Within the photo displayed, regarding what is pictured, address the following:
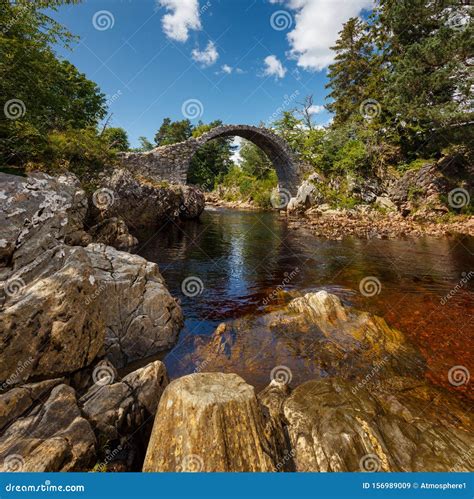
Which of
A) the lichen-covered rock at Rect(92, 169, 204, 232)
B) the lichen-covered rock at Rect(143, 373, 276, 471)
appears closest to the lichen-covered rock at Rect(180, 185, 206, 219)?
the lichen-covered rock at Rect(92, 169, 204, 232)

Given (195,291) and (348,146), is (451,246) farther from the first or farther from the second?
(348,146)

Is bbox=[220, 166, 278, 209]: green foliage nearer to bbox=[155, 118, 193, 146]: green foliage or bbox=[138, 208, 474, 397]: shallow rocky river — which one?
bbox=[155, 118, 193, 146]: green foliage

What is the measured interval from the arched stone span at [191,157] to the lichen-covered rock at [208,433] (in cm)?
2019

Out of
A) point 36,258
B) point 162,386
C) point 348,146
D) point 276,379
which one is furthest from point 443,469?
point 348,146

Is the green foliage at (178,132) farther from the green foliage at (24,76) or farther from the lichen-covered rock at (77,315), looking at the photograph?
the lichen-covered rock at (77,315)

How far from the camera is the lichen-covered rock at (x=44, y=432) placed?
2512mm

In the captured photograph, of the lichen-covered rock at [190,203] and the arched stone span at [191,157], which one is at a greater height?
the arched stone span at [191,157]

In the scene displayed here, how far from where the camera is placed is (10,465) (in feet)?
8.09

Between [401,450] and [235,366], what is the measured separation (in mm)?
2720

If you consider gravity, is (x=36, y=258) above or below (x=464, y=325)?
above

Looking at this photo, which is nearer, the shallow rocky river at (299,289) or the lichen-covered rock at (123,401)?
the lichen-covered rock at (123,401)

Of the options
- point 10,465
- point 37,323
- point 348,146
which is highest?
point 348,146

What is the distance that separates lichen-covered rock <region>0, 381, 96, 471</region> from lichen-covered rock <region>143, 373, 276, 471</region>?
0.73m

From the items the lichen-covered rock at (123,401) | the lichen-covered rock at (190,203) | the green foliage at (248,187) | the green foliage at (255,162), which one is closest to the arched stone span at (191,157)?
the lichen-covered rock at (190,203)
